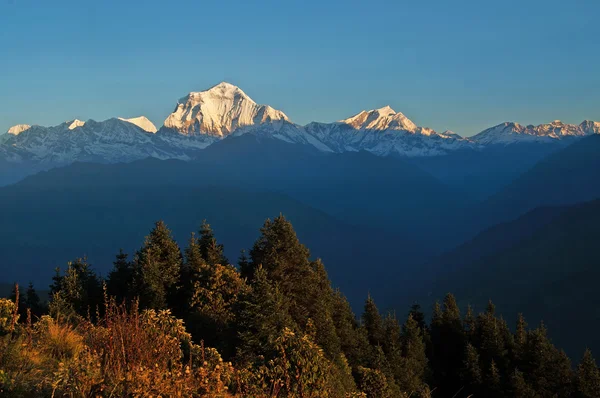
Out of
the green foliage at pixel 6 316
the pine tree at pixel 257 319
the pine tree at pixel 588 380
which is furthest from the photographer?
the pine tree at pixel 588 380

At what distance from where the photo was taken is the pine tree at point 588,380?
A: 47.2 meters

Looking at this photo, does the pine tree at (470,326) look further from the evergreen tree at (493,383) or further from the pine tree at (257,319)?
the pine tree at (257,319)

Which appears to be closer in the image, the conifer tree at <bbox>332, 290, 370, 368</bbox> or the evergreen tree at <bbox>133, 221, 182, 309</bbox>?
the evergreen tree at <bbox>133, 221, 182, 309</bbox>

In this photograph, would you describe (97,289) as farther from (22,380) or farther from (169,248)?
(22,380)

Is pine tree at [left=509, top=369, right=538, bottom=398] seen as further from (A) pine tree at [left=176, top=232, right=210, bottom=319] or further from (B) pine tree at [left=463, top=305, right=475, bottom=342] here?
(A) pine tree at [left=176, top=232, right=210, bottom=319]

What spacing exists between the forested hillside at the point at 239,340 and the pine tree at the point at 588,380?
0.13m

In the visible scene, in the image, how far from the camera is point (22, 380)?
29.7 ft

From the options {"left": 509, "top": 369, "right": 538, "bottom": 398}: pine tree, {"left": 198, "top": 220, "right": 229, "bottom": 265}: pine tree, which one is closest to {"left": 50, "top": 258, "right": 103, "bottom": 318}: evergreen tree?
{"left": 198, "top": 220, "right": 229, "bottom": 265}: pine tree

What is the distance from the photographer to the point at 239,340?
20609 millimetres

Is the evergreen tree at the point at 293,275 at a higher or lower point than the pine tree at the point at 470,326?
higher

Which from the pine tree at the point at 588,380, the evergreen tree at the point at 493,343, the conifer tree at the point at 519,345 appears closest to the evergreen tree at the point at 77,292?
the evergreen tree at the point at 493,343

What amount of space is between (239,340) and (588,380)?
147 ft

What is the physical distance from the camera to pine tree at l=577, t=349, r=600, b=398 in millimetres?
47219

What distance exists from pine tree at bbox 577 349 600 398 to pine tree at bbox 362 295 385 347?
69.1ft
